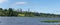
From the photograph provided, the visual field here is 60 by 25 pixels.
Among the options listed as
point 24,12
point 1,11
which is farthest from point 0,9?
point 24,12

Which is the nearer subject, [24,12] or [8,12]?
[8,12]

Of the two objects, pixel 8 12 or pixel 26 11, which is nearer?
pixel 8 12

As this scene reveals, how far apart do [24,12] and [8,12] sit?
20760mm

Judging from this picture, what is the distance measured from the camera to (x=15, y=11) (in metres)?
166

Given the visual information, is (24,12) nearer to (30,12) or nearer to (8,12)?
(30,12)

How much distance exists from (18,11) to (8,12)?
1242cm

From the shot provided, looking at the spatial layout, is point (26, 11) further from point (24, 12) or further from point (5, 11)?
point (5, 11)

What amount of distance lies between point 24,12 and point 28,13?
14.2 ft

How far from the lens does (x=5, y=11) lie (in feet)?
534

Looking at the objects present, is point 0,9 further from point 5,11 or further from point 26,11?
point 26,11

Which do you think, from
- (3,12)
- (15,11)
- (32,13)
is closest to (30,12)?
(32,13)

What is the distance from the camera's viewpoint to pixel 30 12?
171750 millimetres

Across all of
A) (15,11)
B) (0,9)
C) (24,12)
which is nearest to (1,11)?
(0,9)

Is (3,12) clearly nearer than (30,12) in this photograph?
Yes
